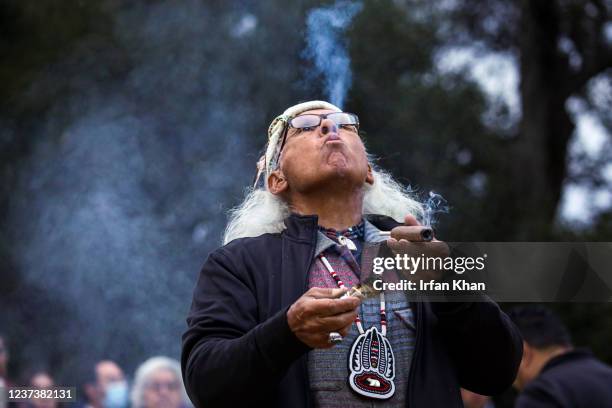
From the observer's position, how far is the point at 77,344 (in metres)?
6.07

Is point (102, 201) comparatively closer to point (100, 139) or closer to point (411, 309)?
point (100, 139)

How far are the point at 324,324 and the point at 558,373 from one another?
2047mm

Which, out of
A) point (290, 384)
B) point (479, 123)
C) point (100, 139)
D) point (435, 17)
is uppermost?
point (435, 17)

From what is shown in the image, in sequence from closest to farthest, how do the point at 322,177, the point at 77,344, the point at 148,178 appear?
1. the point at 322,177
2. the point at 77,344
3. the point at 148,178

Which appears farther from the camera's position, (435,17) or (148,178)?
(435,17)

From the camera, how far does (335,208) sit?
9.52 feet

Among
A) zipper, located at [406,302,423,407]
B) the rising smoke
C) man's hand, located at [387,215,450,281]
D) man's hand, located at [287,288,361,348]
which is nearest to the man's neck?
zipper, located at [406,302,423,407]

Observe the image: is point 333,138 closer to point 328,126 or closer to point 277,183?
point 328,126

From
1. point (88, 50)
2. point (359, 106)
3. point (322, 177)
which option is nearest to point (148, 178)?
point (88, 50)

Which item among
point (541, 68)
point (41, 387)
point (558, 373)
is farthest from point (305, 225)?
point (541, 68)

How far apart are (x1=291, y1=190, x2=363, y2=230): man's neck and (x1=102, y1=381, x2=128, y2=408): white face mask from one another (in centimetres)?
310

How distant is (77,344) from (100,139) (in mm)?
1614

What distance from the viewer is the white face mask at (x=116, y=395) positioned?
561 centimetres

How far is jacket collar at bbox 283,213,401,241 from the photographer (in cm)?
278
